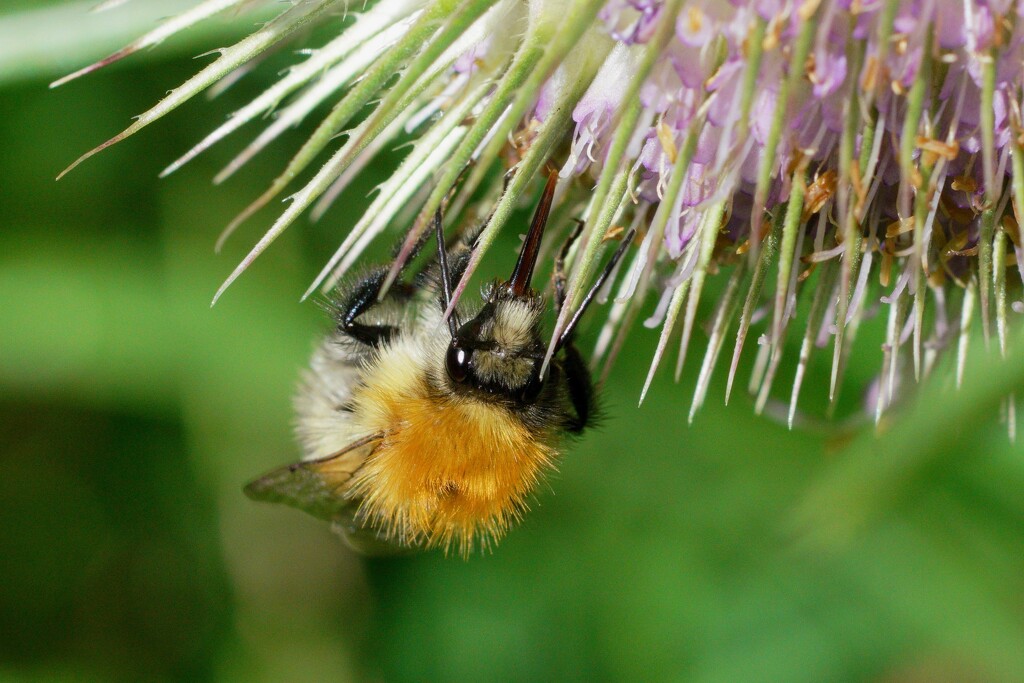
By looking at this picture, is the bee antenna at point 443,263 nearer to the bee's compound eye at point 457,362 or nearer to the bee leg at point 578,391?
the bee's compound eye at point 457,362

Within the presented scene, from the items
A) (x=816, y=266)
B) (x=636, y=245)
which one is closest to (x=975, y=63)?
(x=816, y=266)

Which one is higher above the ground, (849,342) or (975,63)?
(975,63)

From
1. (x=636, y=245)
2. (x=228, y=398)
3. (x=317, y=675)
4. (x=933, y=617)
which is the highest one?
(x=636, y=245)

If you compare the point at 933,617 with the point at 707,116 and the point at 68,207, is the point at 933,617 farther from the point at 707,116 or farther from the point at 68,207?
the point at 68,207

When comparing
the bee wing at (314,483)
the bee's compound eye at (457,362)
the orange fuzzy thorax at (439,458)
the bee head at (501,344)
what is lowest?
the bee wing at (314,483)

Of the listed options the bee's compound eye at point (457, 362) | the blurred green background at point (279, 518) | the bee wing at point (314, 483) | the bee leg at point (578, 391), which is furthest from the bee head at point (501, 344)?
the blurred green background at point (279, 518)

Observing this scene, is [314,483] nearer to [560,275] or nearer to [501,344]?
[501,344]

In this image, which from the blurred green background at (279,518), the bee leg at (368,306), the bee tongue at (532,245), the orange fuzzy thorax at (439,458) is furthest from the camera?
the blurred green background at (279,518)
